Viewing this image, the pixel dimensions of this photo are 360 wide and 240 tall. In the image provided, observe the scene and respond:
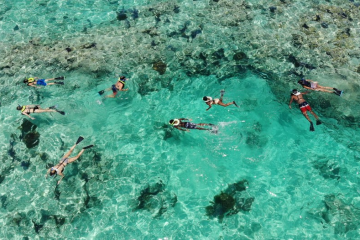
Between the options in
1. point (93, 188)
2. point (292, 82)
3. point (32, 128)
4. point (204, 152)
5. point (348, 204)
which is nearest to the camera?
point (348, 204)

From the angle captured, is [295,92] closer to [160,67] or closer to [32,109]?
[160,67]

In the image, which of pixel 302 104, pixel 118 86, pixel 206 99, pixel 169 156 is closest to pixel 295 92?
pixel 302 104

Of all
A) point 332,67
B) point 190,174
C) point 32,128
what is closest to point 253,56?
point 332,67

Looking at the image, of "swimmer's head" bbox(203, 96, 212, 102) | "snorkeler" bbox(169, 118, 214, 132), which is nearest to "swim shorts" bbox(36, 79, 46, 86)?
"snorkeler" bbox(169, 118, 214, 132)

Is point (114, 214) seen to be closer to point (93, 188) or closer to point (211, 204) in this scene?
point (93, 188)

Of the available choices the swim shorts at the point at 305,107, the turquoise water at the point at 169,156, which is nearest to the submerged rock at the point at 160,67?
the turquoise water at the point at 169,156

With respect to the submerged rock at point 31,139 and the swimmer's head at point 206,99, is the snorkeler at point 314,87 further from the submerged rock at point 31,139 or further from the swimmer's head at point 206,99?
the submerged rock at point 31,139

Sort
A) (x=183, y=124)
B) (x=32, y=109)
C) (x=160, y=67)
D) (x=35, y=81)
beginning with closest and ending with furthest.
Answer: (x=183, y=124), (x=32, y=109), (x=35, y=81), (x=160, y=67)

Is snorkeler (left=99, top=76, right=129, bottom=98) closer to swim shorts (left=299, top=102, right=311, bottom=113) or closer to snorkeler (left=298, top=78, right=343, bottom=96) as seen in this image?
swim shorts (left=299, top=102, right=311, bottom=113)
